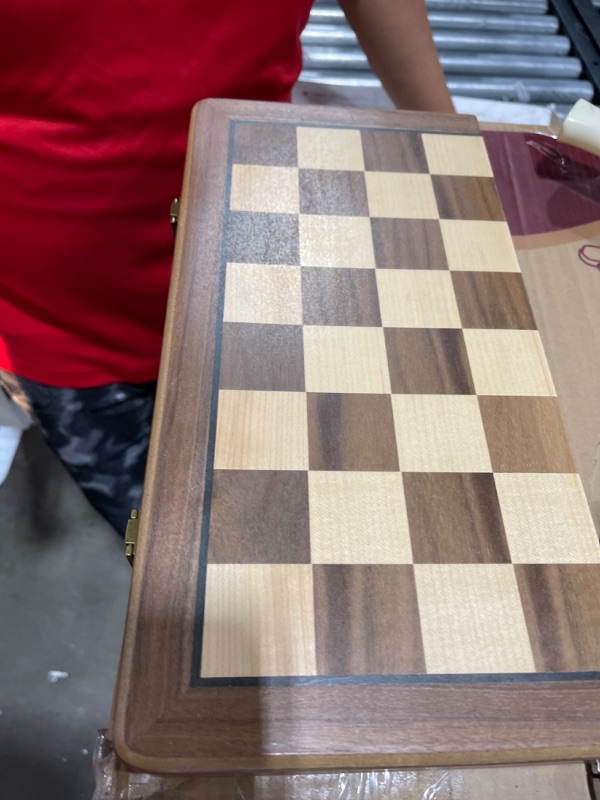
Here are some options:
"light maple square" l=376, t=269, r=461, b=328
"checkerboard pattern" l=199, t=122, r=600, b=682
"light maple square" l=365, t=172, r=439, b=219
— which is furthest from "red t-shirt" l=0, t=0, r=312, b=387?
"light maple square" l=376, t=269, r=461, b=328

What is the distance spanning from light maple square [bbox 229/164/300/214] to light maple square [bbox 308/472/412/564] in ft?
1.05

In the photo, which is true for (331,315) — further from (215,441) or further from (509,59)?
(509,59)

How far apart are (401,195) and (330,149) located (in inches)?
4.1

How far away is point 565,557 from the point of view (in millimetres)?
511

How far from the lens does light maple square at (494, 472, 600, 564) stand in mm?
511

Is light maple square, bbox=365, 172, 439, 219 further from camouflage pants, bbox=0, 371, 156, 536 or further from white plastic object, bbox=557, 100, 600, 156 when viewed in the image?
camouflage pants, bbox=0, 371, 156, 536

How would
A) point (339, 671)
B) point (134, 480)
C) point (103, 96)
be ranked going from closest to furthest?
point (339, 671)
point (103, 96)
point (134, 480)

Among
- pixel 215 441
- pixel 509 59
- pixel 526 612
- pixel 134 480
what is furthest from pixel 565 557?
pixel 509 59

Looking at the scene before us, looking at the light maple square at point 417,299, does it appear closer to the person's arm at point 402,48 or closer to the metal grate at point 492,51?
the person's arm at point 402,48

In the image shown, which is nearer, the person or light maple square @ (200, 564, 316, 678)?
light maple square @ (200, 564, 316, 678)

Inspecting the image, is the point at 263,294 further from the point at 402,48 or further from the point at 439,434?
the point at 402,48

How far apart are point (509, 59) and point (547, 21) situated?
0.15 m

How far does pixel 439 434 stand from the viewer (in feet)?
1.86

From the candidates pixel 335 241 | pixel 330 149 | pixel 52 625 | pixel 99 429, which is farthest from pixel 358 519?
pixel 52 625
